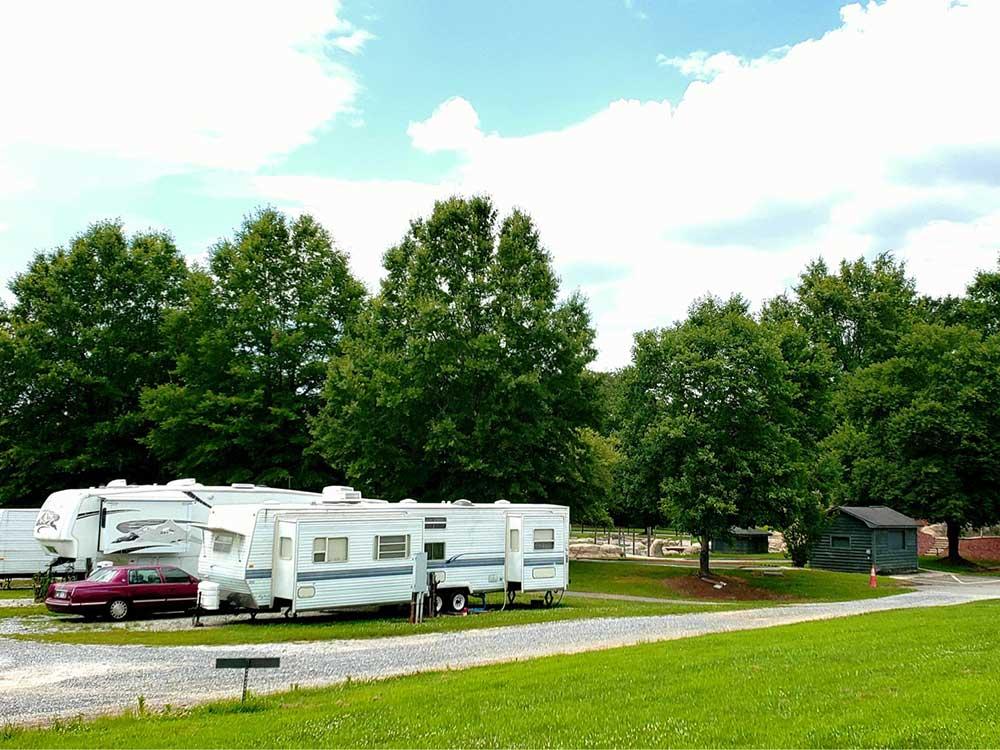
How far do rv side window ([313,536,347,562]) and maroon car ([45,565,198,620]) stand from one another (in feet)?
14.8

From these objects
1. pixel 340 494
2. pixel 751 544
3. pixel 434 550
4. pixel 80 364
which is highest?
pixel 80 364

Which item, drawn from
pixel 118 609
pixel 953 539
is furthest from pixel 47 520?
pixel 953 539

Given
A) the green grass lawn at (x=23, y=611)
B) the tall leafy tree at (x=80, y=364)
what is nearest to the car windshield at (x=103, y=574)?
the green grass lawn at (x=23, y=611)

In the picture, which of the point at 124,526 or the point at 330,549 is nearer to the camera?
the point at 330,549

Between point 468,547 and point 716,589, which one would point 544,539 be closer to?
point 468,547

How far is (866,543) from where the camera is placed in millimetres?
44625

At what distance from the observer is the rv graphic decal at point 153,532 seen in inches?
1037

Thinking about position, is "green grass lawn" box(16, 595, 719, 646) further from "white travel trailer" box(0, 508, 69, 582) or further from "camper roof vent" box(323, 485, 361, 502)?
"white travel trailer" box(0, 508, 69, 582)

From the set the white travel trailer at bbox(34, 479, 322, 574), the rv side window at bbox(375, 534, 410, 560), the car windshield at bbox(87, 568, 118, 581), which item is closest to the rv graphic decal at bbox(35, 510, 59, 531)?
the white travel trailer at bbox(34, 479, 322, 574)

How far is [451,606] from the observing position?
24297 mm

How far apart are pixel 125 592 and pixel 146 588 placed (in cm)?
56

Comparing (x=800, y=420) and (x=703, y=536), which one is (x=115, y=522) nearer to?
(x=703, y=536)

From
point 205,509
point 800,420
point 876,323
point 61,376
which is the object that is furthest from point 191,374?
point 876,323

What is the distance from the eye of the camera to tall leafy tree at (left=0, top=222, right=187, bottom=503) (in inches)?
1713
